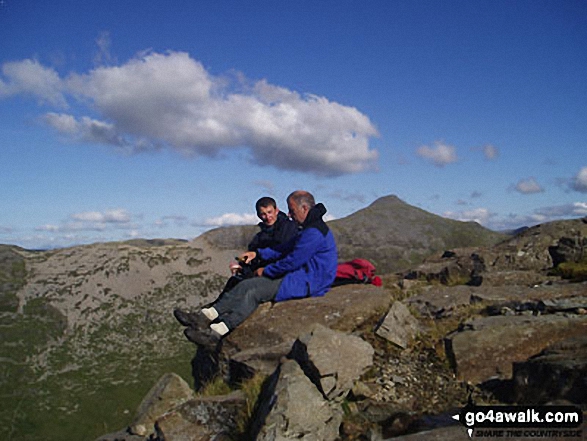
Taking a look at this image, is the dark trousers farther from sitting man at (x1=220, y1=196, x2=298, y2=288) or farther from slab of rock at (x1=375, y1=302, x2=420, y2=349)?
slab of rock at (x1=375, y1=302, x2=420, y2=349)

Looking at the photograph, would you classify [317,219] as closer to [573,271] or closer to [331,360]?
[331,360]

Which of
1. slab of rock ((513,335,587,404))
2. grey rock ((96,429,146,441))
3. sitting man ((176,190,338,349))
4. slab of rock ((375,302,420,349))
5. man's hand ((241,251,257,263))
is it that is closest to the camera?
slab of rock ((513,335,587,404))

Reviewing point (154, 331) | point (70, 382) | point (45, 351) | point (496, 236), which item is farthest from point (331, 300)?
point (496, 236)

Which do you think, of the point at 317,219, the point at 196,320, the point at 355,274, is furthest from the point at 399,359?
the point at 196,320

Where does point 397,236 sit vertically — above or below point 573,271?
below

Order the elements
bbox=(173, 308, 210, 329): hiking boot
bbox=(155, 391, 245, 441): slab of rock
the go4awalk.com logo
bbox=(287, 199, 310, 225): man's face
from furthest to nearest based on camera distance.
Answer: bbox=(287, 199, 310, 225): man's face, bbox=(173, 308, 210, 329): hiking boot, bbox=(155, 391, 245, 441): slab of rock, the go4awalk.com logo

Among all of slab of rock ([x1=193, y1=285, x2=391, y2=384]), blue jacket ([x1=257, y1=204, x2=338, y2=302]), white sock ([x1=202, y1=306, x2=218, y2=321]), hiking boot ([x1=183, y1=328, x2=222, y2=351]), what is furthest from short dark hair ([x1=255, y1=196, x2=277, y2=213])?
hiking boot ([x1=183, y1=328, x2=222, y2=351])

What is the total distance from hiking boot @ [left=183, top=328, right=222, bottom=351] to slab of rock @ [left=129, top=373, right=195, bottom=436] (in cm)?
138

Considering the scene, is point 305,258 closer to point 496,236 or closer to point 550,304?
point 550,304

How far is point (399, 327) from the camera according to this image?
8.76 m

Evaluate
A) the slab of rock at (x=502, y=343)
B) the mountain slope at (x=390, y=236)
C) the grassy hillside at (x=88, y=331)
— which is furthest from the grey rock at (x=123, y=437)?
the mountain slope at (x=390, y=236)

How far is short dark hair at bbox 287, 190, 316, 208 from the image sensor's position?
1095 cm

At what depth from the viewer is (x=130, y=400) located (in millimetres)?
97438

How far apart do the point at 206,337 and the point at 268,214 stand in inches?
157
